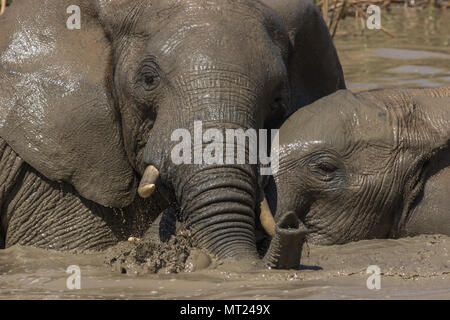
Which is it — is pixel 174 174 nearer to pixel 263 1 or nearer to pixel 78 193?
pixel 78 193

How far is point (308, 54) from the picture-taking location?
22.6 feet

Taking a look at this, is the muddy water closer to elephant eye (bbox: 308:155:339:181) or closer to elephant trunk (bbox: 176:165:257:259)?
elephant trunk (bbox: 176:165:257:259)

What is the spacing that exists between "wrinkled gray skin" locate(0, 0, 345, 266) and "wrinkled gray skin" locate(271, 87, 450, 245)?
312 mm

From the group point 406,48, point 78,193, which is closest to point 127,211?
point 78,193

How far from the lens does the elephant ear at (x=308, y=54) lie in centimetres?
655

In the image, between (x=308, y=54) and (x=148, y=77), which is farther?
(x=308, y=54)

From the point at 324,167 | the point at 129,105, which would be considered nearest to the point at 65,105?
the point at 129,105

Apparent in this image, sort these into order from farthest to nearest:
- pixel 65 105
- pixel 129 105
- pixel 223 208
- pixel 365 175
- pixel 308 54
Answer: pixel 308 54
pixel 365 175
pixel 65 105
pixel 129 105
pixel 223 208

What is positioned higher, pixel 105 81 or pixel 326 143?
pixel 105 81

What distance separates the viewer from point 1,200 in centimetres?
635

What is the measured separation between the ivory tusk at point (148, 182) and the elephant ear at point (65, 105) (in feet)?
1.75

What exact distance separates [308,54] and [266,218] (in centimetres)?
151

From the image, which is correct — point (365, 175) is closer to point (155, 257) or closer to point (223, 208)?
point (223, 208)

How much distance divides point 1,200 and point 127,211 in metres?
0.75
